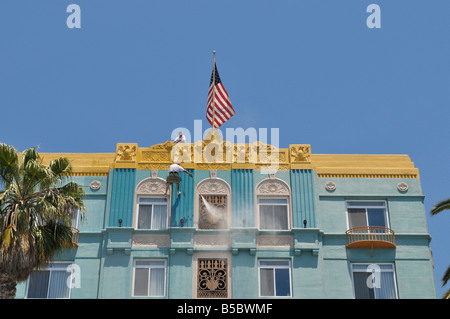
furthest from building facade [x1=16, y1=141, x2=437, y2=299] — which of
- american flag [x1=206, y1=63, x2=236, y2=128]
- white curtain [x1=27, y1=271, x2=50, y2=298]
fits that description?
american flag [x1=206, y1=63, x2=236, y2=128]

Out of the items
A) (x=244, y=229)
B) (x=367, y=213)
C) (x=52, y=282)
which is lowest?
(x=52, y=282)

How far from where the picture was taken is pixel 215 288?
32.8 metres

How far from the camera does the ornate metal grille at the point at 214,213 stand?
34219mm

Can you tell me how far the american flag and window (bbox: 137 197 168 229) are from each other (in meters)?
5.05

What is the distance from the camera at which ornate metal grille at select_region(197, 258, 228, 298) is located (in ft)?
107

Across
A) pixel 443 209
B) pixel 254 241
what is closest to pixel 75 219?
pixel 254 241

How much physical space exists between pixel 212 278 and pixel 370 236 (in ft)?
25.2

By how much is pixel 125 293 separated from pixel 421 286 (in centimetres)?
1346

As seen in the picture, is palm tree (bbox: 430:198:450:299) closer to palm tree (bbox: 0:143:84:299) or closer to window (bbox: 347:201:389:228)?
window (bbox: 347:201:389:228)

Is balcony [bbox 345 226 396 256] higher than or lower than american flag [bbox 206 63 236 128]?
lower

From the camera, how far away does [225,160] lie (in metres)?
35.8

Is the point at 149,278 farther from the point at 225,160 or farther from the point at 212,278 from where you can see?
the point at 225,160
